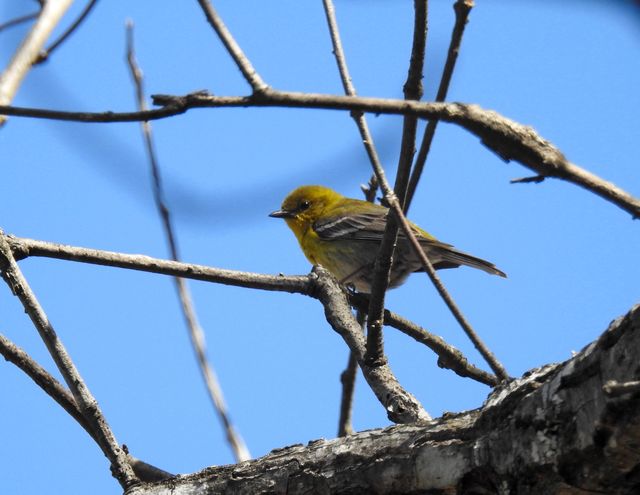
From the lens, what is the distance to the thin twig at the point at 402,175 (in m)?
2.44

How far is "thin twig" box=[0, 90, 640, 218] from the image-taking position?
4.92 ft

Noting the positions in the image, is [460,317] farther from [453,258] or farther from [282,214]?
[282,214]

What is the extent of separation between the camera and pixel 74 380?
9.84 ft

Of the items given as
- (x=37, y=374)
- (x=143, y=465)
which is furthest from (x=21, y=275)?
(x=143, y=465)

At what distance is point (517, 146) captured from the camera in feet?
5.21

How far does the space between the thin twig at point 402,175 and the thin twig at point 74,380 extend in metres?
1.20

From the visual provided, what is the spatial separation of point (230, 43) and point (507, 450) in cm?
133

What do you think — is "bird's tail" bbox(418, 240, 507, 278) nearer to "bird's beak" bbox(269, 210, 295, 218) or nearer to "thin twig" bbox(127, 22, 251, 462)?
"bird's beak" bbox(269, 210, 295, 218)

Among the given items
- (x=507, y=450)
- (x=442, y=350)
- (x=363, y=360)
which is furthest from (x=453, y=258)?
(x=507, y=450)

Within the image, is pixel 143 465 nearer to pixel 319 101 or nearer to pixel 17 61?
pixel 17 61

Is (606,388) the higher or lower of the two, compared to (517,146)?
lower

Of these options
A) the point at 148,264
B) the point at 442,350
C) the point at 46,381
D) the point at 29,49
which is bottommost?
the point at 46,381

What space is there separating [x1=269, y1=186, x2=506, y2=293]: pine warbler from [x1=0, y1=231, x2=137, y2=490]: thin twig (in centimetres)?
495

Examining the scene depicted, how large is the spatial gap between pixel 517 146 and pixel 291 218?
8.91m
